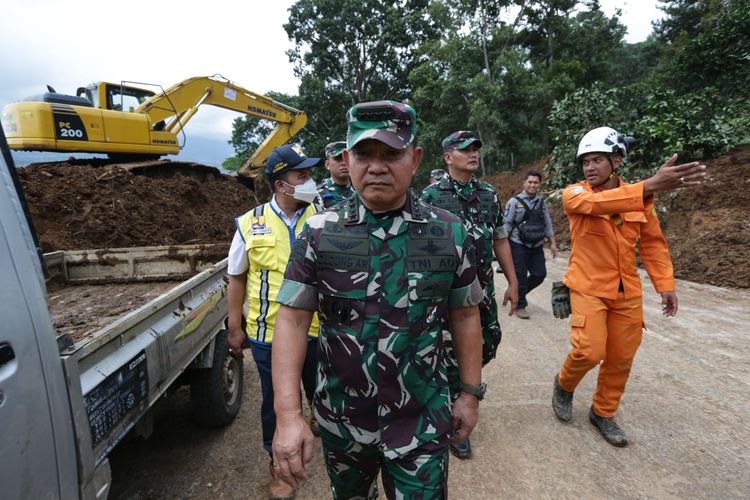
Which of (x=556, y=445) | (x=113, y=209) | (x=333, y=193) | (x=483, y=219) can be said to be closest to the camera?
(x=556, y=445)

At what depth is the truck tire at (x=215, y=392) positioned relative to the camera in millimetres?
2924

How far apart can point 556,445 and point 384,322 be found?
6.97 ft

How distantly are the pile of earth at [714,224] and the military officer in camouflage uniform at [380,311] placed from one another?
478 cm

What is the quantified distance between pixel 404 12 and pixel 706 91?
19.2 metres

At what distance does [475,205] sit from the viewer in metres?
3.04

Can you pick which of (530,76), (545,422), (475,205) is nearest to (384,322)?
(475,205)

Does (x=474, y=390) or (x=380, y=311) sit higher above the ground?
(x=380, y=311)

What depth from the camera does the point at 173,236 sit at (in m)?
6.52

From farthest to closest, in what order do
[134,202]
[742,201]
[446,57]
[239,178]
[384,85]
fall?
[384,85] < [446,57] < [239,178] < [742,201] < [134,202]

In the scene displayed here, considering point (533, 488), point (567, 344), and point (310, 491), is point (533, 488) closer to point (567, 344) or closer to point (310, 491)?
point (310, 491)

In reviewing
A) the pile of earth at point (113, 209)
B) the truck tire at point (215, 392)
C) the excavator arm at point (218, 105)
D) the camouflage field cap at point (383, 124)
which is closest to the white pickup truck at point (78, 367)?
the truck tire at point (215, 392)

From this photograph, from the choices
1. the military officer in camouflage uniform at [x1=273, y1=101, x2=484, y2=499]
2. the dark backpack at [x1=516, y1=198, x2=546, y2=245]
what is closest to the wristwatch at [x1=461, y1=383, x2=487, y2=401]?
the military officer in camouflage uniform at [x1=273, y1=101, x2=484, y2=499]

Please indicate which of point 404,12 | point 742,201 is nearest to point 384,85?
point 404,12

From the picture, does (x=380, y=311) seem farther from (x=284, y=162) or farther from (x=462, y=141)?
(x=462, y=141)
